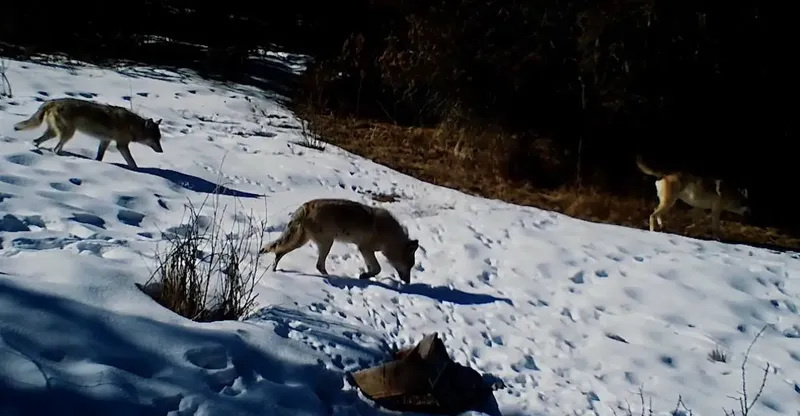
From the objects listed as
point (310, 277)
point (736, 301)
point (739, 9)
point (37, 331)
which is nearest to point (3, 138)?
point (310, 277)

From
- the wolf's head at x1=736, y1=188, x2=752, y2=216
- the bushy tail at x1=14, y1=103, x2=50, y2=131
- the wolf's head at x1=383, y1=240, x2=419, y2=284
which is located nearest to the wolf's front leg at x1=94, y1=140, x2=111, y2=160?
the bushy tail at x1=14, y1=103, x2=50, y2=131

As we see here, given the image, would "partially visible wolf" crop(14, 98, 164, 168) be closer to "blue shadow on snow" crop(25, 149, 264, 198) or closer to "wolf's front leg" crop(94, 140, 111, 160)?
"wolf's front leg" crop(94, 140, 111, 160)

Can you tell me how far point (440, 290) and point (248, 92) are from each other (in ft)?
39.7

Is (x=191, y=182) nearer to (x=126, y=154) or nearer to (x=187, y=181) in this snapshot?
(x=187, y=181)

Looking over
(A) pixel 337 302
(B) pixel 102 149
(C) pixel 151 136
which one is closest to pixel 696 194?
(A) pixel 337 302

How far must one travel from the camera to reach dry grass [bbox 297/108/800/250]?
13.8 metres

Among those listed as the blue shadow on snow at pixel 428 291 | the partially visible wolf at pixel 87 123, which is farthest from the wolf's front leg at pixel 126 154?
the blue shadow on snow at pixel 428 291

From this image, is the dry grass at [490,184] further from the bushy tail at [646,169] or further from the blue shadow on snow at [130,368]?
the blue shadow on snow at [130,368]

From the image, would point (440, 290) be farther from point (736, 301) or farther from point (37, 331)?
point (37, 331)

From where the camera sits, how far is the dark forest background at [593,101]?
46.6 ft

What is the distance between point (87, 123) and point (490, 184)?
24.0 ft

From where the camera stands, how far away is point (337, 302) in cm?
702

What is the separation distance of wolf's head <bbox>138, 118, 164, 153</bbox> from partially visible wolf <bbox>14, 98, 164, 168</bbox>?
0.16ft

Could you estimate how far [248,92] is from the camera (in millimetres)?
19047
